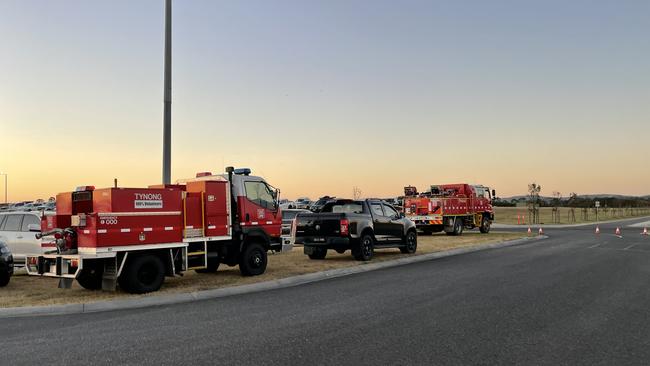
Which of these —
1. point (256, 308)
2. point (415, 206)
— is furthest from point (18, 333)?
point (415, 206)

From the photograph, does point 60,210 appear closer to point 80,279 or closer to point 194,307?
point 80,279

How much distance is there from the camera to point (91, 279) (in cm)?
1176

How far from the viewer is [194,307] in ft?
31.7

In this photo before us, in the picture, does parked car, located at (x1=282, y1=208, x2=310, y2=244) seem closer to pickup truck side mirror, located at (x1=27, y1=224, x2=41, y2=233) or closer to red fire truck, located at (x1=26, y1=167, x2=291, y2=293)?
red fire truck, located at (x1=26, y1=167, x2=291, y2=293)

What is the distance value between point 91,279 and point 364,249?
826cm

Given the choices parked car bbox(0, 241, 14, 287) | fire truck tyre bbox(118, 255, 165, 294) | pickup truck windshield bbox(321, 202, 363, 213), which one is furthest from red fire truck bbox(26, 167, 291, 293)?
pickup truck windshield bbox(321, 202, 363, 213)

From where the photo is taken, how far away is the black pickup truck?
16891 millimetres

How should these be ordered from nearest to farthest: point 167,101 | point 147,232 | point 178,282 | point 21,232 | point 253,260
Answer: point 147,232 → point 178,282 → point 253,260 → point 21,232 → point 167,101

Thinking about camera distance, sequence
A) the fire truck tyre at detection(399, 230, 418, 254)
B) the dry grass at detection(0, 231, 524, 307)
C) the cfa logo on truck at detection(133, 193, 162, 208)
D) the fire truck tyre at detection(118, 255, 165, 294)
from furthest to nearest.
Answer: the fire truck tyre at detection(399, 230, 418, 254) < the cfa logo on truck at detection(133, 193, 162, 208) < the fire truck tyre at detection(118, 255, 165, 294) < the dry grass at detection(0, 231, 524, 307)

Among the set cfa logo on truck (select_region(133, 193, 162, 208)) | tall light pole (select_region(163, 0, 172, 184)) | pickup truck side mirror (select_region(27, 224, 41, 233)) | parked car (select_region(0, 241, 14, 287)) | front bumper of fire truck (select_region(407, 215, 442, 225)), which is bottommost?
parked car (select_region(0, 241, 14, 287))

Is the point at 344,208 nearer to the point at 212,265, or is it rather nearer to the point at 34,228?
the point at 212,265

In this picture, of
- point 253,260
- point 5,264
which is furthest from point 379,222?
point 5,264

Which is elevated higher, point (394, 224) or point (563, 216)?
point (394, 224)

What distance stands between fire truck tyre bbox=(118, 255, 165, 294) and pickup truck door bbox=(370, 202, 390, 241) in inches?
327
